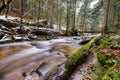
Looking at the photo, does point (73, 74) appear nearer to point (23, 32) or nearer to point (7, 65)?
point (7, 65)

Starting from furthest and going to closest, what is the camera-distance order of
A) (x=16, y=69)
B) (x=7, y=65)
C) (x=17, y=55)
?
(x=17, y=55)
(x=7, y=65)
(x=16, y=69)

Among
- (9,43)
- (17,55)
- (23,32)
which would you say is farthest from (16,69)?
(23,32)

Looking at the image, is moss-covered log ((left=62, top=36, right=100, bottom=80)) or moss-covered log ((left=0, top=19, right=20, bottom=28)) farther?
moss-covered log ((left=0, top=19, right=20, bottom=28))

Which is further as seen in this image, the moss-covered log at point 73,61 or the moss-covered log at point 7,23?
the moss-covered log at point 7,23

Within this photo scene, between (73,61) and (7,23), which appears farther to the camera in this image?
(7,23)

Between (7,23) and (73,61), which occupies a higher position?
(7,23)

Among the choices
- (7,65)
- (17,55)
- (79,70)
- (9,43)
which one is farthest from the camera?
(9,43)

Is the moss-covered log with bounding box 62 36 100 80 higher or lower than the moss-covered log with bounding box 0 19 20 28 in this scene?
lower

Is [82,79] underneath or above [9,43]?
underneath

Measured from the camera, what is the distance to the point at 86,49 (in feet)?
23.0

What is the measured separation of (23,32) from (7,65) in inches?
A: 343

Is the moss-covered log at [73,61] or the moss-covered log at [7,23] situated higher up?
the moss-covered log at [7,23]

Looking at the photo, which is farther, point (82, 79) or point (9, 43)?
point (9, 43)

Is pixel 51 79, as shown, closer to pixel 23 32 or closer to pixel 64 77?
pixel 64 77
